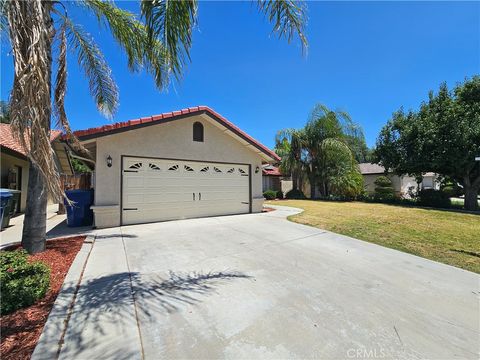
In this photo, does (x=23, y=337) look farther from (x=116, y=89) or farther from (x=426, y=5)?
(x=426, y=5)

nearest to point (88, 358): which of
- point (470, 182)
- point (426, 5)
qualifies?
point (426, 5)

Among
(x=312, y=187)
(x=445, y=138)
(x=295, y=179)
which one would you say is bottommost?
(x=312, y=187)

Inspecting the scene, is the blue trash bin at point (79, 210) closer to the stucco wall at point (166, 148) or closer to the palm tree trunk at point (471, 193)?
the stucco wall at point (166, 148)

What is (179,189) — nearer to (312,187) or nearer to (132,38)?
(132,38)

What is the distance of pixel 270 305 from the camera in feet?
10.4

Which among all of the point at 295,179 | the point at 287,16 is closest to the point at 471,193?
the point at 295,179

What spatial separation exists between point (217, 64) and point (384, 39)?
21.8 ft

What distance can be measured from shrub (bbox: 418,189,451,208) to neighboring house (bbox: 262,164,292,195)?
1149 centimetres

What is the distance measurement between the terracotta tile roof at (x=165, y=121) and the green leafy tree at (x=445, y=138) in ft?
36.5

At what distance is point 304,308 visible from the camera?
10.2 feet

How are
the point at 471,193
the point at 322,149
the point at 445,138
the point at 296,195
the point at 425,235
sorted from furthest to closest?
the point at 296,195 → the point at 322,149 → the point at 471,193 → the point at 445,138 → the point at 425,235

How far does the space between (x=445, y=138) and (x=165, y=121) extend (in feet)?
54.1

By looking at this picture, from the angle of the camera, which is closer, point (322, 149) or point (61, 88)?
point (61, 88)

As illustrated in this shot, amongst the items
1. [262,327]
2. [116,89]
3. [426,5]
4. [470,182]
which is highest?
[426,5]
